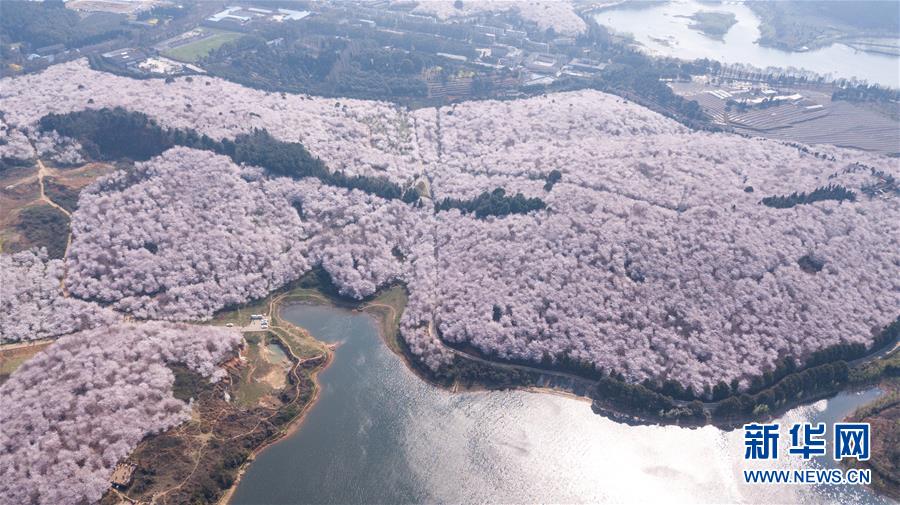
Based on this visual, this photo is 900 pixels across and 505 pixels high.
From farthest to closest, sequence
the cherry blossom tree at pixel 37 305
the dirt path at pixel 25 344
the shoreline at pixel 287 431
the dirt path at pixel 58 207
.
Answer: the dirt path at pixel 58 207, the cherry blossom tree at pixel 37 305, the dirt path at pixel 25 344, the shoreline at pixel 287 431

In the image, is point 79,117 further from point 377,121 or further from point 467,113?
point 467,113

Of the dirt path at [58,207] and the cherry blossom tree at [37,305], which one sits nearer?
the cherry blossom tree at [37,305]

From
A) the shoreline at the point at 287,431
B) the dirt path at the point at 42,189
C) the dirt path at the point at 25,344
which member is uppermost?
Answer: the dirt path at the point at 42,189

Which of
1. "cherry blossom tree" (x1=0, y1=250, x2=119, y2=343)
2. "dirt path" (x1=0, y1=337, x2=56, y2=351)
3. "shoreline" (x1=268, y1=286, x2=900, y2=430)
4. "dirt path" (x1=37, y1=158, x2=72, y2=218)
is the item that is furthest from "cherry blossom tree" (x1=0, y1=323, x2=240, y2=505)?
"dirt path" (x1=37, y1=158, x2=72, y2=218)

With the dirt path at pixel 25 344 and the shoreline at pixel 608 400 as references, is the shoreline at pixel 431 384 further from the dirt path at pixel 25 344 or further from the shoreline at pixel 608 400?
the dirt path at pixel 25 344

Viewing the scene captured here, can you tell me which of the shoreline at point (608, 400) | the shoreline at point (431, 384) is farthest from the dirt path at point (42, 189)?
A: the shoreline at point (608, 400)

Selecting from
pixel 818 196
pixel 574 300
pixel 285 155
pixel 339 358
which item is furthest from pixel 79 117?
pixel 818 196

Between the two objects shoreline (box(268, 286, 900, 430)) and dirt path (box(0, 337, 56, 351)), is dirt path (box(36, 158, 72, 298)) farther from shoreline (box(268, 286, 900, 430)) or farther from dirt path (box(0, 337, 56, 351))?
shoreline (box(268, 286, 900, 430))

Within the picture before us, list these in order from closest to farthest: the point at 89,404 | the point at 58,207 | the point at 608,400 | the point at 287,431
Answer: the point at 89,404
the point at 287,431
the point at 608,400
the point at 58,207

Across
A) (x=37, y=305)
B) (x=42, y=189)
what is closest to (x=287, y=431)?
(x=37, y=305)

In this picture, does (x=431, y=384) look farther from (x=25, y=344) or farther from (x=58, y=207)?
(x=58, y=207)
